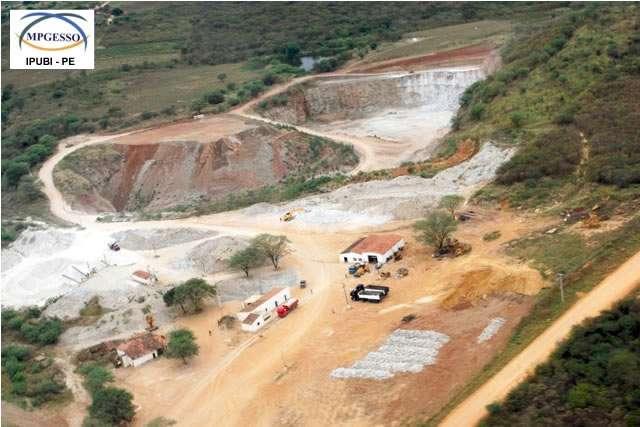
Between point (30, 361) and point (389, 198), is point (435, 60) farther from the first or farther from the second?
point (30, 361)

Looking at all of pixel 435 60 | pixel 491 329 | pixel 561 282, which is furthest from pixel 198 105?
pixel 561 282

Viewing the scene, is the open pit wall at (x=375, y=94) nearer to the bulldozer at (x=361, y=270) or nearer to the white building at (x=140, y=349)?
the bulldozer at (x=361, y=270)

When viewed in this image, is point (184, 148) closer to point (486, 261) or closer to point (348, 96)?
point (348, 96)

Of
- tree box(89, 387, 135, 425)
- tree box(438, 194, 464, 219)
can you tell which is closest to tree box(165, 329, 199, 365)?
tree box(89, 387, 135, 425)

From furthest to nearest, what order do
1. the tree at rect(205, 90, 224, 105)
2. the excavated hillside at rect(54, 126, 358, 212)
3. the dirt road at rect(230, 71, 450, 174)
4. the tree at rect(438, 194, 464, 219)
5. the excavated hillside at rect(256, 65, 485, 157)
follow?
the tree at rect(205, 90, 224, 105)
the excavated hillside at rect(256, 65, 485, 157)
the dirt road at rect(230, 71, 450, 174)
the excavated hillside at rect(54, 126, 358, 212)
the tree at rect(438, 194, 464, 219)

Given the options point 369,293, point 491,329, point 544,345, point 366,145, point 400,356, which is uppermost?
point 366,145

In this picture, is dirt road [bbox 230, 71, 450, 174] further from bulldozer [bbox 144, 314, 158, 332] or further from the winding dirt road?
bulldozer [bbox 144, 314, 158, 332]

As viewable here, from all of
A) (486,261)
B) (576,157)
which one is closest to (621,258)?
(486,261)

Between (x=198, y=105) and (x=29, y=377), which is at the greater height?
(x=198, y=105)
